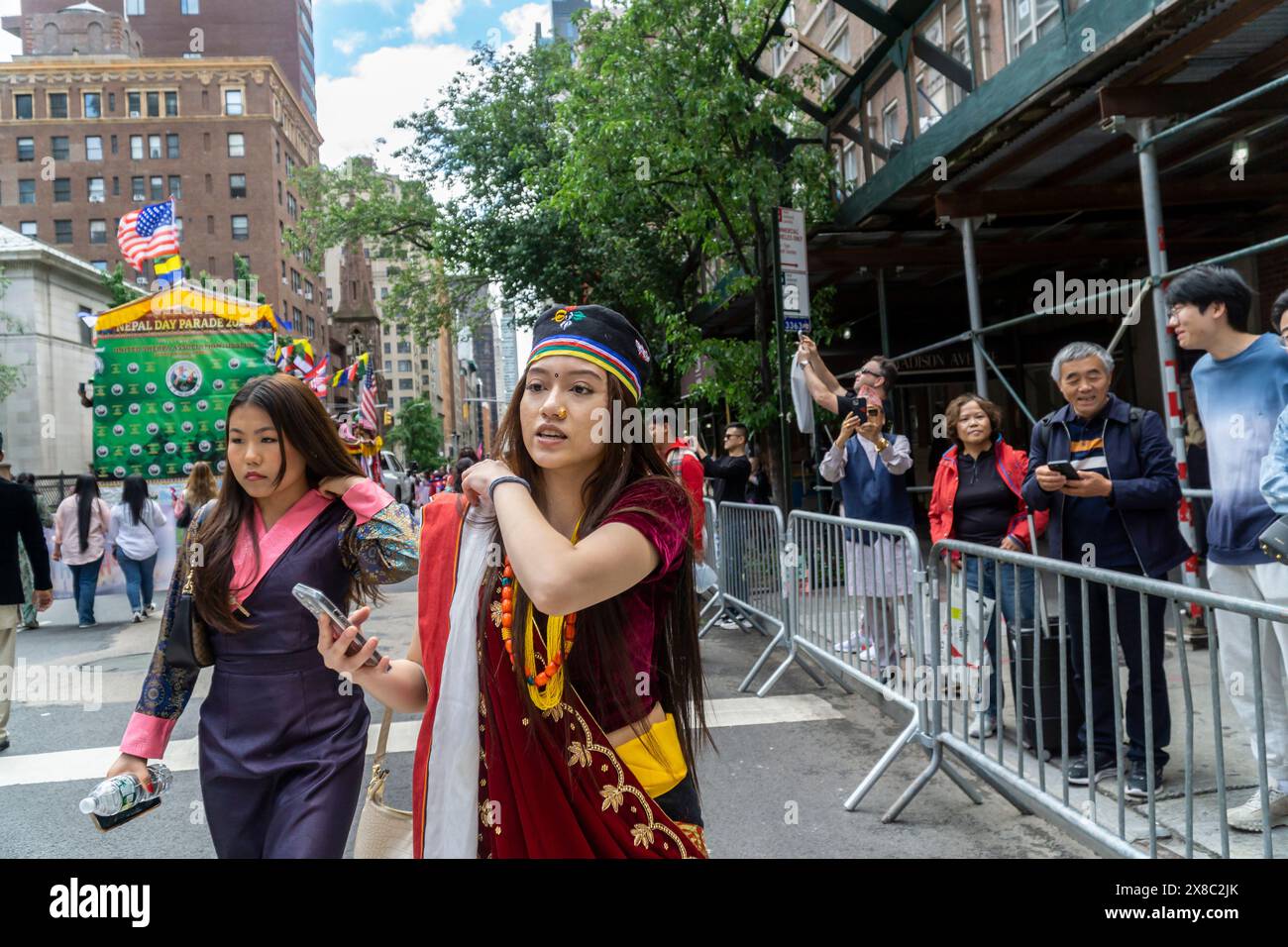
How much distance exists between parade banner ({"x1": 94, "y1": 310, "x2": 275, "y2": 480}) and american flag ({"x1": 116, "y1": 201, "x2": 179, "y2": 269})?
3328 mm

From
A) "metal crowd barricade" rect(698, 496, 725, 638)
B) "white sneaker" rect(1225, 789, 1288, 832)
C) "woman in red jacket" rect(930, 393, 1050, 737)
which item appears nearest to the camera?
"white sneaker" rect(1225, 789, 1288, 832)

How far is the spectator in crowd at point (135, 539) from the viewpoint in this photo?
39.5 feet

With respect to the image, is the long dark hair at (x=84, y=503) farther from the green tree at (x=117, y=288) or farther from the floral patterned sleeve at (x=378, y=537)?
the green tree at (x=117, y=288)

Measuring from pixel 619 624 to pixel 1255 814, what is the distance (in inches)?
131

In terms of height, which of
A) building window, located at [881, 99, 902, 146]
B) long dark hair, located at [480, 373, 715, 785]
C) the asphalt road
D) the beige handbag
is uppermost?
building window, located at [881, 99, 902, 146]

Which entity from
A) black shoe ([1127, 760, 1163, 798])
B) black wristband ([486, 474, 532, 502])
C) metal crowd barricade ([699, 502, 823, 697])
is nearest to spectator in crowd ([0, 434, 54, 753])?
metal crowd barricade ([699, 502, 823, 697])

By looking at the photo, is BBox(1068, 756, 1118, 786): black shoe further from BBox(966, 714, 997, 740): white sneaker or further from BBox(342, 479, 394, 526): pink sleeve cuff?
BBox(342, 479, 394, 526): pink sleeve cuff

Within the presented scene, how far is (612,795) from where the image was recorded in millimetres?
1825

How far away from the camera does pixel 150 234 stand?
22156 mm

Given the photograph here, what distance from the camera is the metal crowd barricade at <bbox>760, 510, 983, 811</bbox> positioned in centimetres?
479

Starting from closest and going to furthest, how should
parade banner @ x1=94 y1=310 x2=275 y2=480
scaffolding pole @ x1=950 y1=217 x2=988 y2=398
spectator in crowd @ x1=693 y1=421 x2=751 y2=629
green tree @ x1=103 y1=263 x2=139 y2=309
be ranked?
scaffolding pole @ x1=950 y1=217 x2=988 y2=398 < spectator in crowd @ x1=693 y1=421 x2=751 y2=629 < parade banner @ x1=94 y1=310 x2=275 y2=480 < green tree @ x1=103 y1=263 x2=139 y2=309

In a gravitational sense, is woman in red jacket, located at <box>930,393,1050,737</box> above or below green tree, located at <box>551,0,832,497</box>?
below
